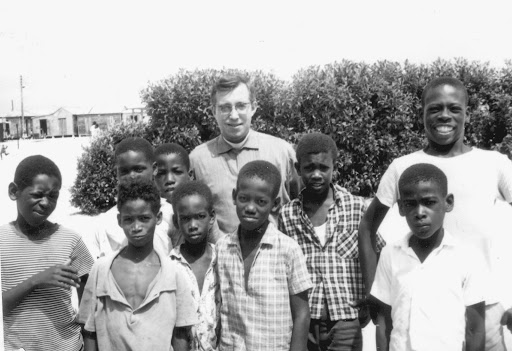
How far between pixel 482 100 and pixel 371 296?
7.16 metres

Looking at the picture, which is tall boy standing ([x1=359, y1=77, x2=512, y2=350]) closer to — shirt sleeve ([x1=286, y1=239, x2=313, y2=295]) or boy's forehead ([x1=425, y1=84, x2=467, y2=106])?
boy's forehead ([x1=425, y1=84, x2=467, y2=106])

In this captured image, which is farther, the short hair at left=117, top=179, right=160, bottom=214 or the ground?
the short hair at left=117, top=179, right=160, bottom=214

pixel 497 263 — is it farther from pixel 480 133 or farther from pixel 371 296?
pixel 480 133

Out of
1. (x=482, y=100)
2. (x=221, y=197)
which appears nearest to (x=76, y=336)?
(x=221, y=197)

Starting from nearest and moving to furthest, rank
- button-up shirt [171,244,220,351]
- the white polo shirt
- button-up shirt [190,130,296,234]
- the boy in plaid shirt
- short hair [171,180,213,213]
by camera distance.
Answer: the white polo shirt < button-up shirt [171,244,220,351] < the boy in plaid shirt < short hair [171,180,213,213] < button-up shirt [190,130,296,234]

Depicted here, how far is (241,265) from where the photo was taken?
9.01 ft

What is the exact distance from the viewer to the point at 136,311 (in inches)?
101

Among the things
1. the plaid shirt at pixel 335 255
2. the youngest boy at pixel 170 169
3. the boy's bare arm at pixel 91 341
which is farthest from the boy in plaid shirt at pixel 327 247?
the boy's bare arm at pixel 91 341

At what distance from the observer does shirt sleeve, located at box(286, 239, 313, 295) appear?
2662 mm

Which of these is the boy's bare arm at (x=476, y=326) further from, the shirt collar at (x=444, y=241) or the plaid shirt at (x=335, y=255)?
the plaid shirt at (x=335, y=255)

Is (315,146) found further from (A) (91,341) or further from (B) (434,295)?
(A) (91,341)

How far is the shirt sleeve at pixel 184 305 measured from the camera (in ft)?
8.64

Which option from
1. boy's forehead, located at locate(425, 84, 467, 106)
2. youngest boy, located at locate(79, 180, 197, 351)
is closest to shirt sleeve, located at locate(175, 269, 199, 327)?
youngest boy, located at locate(79, 180, 197, 351)

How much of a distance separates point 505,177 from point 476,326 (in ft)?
2.52
